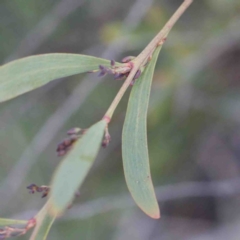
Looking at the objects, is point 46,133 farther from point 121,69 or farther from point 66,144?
point 66,144

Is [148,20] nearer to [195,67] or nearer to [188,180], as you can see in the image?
[195,67]

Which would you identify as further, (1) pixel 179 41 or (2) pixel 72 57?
(1) pixel 179 41

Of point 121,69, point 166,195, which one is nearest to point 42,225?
point 121,69

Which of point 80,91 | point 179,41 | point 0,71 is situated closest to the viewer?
point 0,71

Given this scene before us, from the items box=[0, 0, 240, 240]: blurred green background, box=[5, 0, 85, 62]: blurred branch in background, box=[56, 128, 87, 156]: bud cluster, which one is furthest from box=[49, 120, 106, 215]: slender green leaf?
box=[5, 0, 85, 62]: blurred branch in background

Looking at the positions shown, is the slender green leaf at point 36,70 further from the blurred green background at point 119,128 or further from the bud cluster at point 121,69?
the blurred green background at point 119,128

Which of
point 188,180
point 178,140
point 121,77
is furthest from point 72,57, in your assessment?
point 188,180

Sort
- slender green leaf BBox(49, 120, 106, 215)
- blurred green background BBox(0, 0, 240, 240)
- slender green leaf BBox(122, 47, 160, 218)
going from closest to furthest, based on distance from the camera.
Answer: slender green leaf BBox(49, 120, 106, 215) < slender green leaf BBox(122, 47, 160, 218) < blurred green background BBox(0, 0, 240, 240)

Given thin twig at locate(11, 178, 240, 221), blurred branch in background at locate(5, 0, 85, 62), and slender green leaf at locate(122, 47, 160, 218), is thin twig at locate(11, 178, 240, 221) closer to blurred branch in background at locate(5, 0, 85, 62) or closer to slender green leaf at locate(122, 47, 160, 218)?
blurred branch in background at locate(5, 0, 85, 62)
